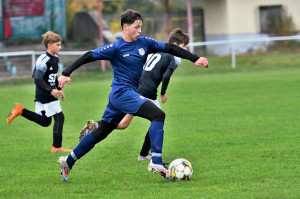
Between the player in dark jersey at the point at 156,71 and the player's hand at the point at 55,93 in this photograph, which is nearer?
the player in dark jersey at the point at 156,71

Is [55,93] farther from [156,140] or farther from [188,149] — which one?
[156,140]

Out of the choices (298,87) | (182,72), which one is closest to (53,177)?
(298,87)

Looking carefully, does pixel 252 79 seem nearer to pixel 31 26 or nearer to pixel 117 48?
pixel 31 26

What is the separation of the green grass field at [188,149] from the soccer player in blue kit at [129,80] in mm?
357

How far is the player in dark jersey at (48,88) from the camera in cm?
902

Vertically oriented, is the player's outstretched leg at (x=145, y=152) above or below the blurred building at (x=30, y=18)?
below

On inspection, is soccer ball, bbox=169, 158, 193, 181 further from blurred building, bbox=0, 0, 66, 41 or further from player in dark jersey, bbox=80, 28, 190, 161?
blurred building, bbox=0, 0, 66, 41

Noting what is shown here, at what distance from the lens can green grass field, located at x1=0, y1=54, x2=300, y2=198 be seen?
6.33m

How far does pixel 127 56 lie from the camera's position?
688cm

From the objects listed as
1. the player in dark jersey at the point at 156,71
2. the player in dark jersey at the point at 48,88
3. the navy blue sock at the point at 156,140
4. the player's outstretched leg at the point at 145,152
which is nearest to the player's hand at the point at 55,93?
the player in dark jersey at the point at 48,88

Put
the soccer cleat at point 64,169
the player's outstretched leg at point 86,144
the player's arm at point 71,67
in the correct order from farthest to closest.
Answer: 1. the player's outstretched leg at point 86,144
2. the soccer cleat at point 64,169
3. the player's arm at point 71,67

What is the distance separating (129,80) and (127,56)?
0.90 feet

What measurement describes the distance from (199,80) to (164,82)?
14.0 meters

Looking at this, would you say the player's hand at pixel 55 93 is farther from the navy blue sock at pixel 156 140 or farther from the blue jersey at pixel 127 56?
the navy blue sock at pixel 156 140
